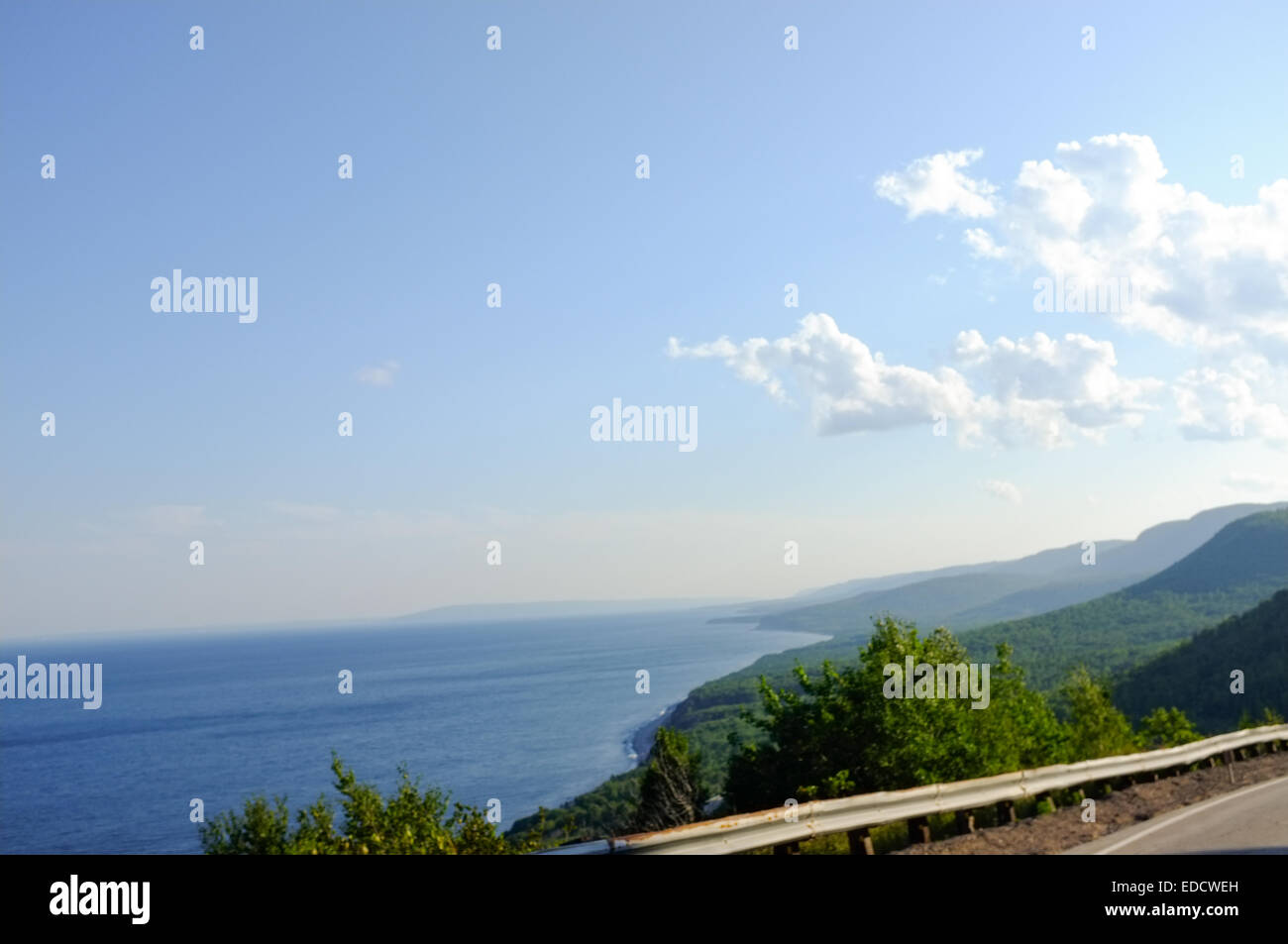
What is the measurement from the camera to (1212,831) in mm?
9344

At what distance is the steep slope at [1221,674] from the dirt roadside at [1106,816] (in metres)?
103

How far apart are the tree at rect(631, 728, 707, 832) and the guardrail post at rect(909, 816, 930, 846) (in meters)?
24.3

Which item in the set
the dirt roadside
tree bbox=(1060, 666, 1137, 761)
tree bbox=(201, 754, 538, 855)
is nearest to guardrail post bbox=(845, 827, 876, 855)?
the dirt roadside

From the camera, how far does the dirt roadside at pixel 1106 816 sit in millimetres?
8719

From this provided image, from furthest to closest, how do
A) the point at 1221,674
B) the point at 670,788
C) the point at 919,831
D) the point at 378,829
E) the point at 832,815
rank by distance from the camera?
the point at 1221,674 → the point at 670,788 → the point at 378,829 → the point at 919,831 → the point at 832,815

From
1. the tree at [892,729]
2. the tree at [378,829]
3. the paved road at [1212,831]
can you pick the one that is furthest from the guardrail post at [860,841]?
the tree at [892,729]

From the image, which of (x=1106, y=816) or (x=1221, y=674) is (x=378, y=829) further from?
(x=1221, y=674)

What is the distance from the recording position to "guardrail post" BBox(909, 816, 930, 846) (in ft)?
28.9

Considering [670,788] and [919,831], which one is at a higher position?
[919,831]

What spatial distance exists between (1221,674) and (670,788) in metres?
113

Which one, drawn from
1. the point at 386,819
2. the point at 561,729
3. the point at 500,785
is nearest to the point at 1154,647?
the point at 561,729

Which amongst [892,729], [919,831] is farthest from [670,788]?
[919,831]

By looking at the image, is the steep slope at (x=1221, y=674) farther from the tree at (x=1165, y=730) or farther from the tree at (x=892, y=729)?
the tree at (x=892, y=729)
